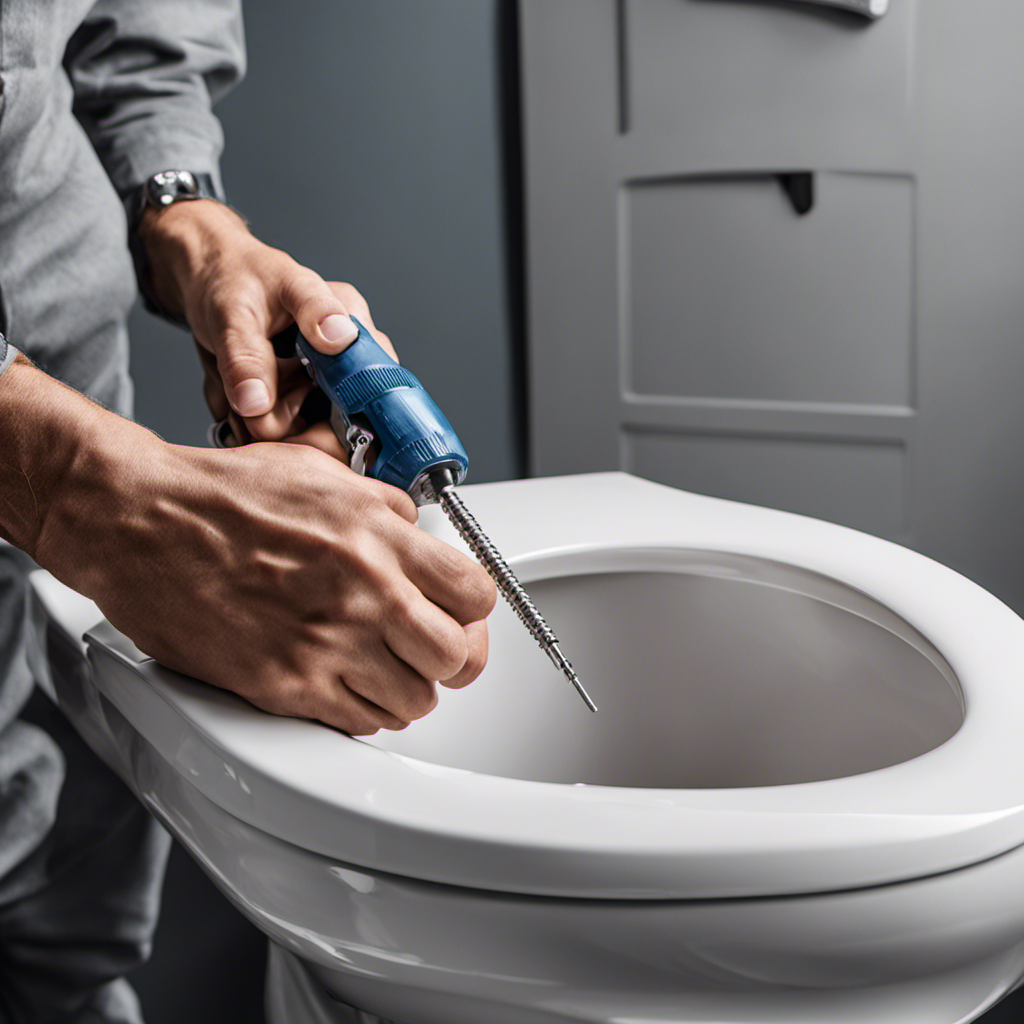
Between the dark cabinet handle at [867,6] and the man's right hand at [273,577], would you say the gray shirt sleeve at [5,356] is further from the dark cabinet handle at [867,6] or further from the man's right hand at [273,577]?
the dark cabinet handle at [867,6]

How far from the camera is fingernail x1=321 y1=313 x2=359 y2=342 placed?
1.52ft

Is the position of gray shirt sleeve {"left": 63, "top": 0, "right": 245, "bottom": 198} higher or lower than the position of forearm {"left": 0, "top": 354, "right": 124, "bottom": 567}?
higher

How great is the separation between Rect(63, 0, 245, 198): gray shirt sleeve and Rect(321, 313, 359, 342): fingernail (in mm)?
302

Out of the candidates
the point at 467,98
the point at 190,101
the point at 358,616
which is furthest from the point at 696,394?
the point at 358,616

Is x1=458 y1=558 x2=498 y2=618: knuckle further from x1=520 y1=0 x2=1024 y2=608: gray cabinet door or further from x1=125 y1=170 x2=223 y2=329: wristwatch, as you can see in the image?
x1=520 y1=0 x2=1024 y2=608: gray cabinet door

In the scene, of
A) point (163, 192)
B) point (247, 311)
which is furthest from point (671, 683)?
point (163, 192)

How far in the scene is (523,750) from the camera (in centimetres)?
56

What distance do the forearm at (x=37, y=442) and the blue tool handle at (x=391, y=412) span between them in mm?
99

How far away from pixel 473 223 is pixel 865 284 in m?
0.46

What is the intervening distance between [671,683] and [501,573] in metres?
0.19

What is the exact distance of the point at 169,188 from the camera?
67cm

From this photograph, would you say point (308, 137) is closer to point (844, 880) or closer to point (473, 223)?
point (473, 223)

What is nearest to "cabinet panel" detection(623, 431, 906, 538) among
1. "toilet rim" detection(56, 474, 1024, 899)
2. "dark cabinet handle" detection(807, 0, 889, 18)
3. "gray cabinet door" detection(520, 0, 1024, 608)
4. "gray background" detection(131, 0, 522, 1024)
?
"gray cabinet door" detection(520, 0, 1024, 608)

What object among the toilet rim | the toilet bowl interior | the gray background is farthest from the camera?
the gray background
